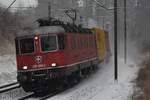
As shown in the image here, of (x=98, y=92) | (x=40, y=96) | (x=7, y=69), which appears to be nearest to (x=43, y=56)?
(x=40, y=96)

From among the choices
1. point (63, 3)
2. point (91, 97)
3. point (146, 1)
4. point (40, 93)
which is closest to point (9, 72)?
point (40, 93)

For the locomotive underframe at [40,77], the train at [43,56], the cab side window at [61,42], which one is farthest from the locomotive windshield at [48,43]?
the locomotive underframe at [40,77]

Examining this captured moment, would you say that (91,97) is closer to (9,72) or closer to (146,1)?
(9,72)

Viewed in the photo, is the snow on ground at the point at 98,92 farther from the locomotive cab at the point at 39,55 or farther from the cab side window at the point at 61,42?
the cab side window at the point at 61,42

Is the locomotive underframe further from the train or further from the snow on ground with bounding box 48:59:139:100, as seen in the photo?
the snow on ground with bounding box 48:59:139:100

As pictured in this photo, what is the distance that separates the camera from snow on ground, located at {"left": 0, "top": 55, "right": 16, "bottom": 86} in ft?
106

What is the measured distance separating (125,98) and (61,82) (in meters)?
4.70

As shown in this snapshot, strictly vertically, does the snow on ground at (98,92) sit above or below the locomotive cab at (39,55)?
below

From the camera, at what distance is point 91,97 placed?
19922 mm

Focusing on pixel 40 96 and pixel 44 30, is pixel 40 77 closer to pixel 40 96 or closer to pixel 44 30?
pixel 40 96

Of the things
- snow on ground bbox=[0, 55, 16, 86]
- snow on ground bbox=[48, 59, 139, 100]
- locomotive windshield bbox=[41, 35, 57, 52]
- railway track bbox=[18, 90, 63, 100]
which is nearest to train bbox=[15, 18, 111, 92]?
locomotive windshield bbox=[41, 35, 57, 52]

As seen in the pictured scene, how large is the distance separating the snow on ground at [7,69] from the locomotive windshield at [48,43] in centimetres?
860

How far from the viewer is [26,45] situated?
899 inches

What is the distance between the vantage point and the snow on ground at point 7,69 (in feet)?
106
